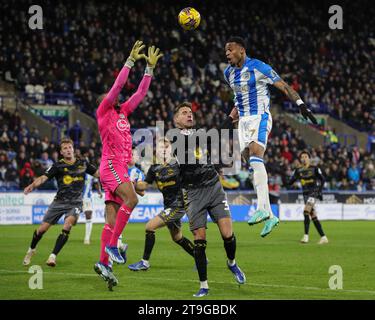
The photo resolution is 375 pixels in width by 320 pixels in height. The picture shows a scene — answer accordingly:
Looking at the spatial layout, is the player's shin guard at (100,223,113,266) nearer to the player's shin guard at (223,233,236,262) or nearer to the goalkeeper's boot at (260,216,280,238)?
the player's shin guard at (223,233,236,262)

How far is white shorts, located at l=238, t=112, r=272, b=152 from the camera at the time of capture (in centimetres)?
1105

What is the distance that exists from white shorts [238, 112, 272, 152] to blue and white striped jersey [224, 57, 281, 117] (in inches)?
3.8

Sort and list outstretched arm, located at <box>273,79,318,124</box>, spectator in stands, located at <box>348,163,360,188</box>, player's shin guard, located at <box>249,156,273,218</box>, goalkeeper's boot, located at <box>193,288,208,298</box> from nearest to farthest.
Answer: outstretched arm, located at <box>273,79,318,124</box>, goalkeeper's boot, located at <box>193,288,208,298</box>, player's shin guard, located at <box>249,156,273,218</box>, spectator in stands, located at <box>348,163,360,188</box>

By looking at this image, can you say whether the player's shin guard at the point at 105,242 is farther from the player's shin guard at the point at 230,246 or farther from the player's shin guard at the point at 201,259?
the player's shin guard at the point at 230,246

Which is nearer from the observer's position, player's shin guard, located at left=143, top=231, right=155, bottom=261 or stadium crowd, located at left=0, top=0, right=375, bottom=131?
player's shin guard, located at left=143, top=231, right=155, bottom=261

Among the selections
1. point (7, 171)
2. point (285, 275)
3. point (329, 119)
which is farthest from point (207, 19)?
point (285, 275)

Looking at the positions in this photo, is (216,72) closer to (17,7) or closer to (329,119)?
(329,119)

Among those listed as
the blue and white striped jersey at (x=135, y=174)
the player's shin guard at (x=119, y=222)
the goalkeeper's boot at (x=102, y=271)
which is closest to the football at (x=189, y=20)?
the player's shin guard at (x=119, y=222)

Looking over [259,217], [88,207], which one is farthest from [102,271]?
[88,207]

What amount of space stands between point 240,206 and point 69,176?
1769cm

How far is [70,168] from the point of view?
15.4m

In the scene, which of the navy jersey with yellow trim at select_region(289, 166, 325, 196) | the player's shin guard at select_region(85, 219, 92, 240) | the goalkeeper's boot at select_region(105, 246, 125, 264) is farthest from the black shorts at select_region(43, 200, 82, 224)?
the navy jersey with yellow trim at select_region(289, 166, 325, 196)

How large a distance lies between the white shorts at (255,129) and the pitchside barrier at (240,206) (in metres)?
17.8

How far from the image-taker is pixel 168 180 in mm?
14219
